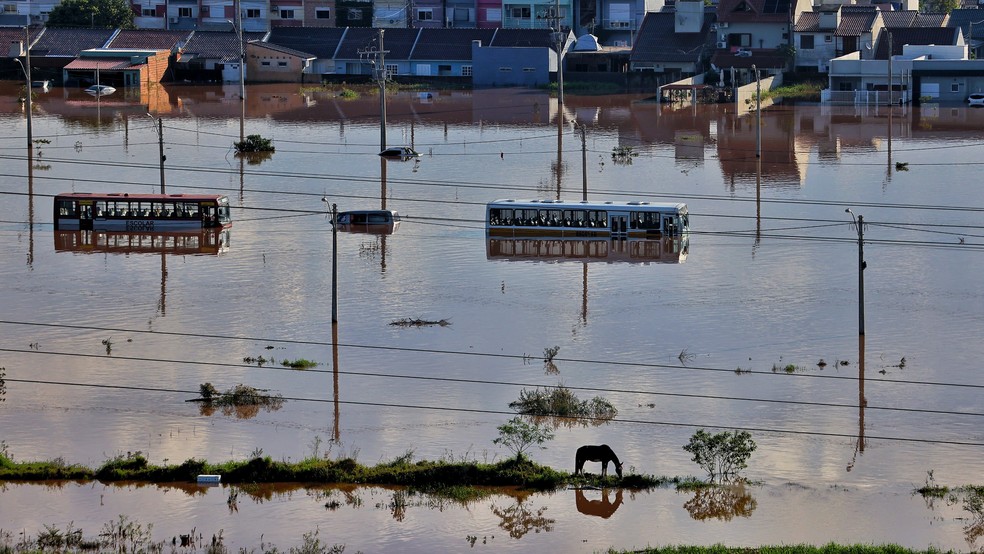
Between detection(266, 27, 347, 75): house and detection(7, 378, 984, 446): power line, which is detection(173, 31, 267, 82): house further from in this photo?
detection(7, 378, 984, 446): power line

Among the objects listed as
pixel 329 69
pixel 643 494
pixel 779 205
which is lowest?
pixel 643 494

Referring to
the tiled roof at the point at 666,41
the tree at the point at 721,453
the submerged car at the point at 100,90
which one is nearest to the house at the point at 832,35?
the tiled roof at the point at 666,41

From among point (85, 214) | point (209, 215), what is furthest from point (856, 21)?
point (85, 214)

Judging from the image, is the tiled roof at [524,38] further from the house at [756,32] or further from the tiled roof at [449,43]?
the house at [756,32]

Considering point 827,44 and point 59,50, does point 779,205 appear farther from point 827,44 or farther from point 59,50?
point 59,50

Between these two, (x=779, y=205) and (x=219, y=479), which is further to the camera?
(x=779, y=205)

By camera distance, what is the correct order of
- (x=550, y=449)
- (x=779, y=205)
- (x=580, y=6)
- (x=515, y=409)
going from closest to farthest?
(x=550, y=449) → (x=515, y=409) → (x=779, y=205) → (x=580, y=6)

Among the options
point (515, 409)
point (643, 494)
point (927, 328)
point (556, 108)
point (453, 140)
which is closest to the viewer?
point (643, 494)

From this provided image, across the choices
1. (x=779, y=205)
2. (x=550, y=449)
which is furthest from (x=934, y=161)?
(x=550, y=449)
